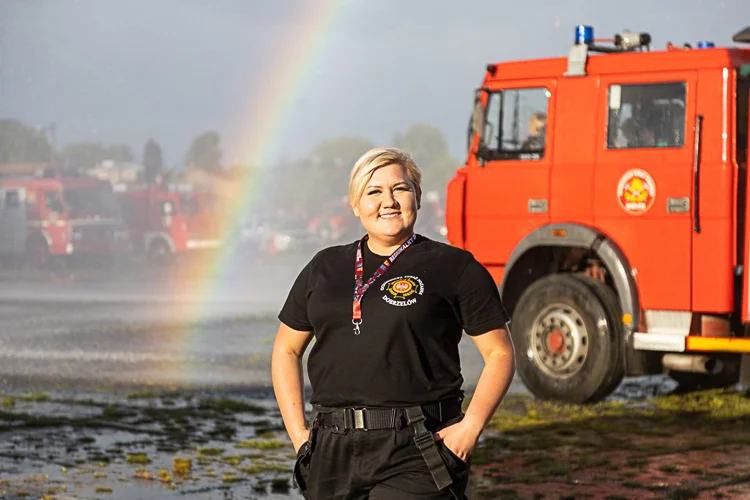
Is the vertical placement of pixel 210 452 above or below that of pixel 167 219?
below

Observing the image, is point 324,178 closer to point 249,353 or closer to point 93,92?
point 93,92

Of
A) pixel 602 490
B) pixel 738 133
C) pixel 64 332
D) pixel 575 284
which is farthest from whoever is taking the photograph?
pixel 64 332

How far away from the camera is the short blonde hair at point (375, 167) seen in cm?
421

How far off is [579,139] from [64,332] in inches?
369

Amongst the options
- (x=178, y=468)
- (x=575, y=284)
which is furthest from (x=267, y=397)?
(x=178, y=468)

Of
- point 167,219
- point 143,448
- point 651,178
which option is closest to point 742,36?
point 651,178

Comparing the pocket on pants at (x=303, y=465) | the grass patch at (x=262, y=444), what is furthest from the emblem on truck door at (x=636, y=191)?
the pocket on pants at (x=303, y=465)

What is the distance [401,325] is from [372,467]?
1.40ft

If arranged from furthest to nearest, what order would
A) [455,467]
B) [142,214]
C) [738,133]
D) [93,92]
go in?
[93,92] → [142,214] → [738,133] → [455,467]

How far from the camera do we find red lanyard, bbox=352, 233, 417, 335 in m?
4.11

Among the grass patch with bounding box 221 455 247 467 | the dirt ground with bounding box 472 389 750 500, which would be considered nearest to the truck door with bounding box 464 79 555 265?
the dirt ground with bounding box 472 389 750 500

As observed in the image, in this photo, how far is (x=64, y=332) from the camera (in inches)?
718

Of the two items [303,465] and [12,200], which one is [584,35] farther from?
[12,200]

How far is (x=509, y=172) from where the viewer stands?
11367 mm
